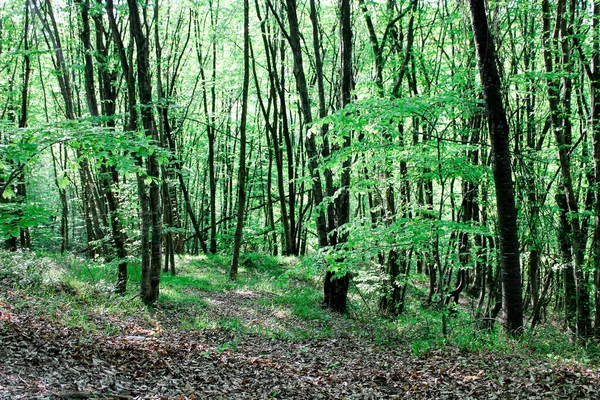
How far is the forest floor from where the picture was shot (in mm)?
4504

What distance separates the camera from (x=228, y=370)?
223 inches

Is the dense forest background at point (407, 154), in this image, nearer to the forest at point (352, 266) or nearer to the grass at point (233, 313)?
the forest at point (352, 266)

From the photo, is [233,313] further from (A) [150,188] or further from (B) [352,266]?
(B) [352,266]

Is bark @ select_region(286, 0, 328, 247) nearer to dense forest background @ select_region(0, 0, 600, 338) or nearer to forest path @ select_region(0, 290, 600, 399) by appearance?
dense forest background @ select_region(0, 0, 600, 338)

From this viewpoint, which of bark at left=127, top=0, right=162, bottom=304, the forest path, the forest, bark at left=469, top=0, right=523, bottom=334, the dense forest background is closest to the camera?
the forest path

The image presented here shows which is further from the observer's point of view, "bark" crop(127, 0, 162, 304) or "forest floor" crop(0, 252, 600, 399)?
"bark" crop(127, 0, 162, 304)

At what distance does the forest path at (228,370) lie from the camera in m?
4.43

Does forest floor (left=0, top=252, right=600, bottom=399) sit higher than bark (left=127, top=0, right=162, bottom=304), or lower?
lower

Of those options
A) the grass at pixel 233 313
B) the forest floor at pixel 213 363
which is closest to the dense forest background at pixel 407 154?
the grass at pixel 233 313

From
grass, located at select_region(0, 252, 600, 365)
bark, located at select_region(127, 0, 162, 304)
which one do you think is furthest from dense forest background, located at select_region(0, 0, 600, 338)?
grass, located at select_region(0, 252, 600, 365)

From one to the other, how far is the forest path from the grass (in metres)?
0.39

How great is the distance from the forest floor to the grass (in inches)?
2.3

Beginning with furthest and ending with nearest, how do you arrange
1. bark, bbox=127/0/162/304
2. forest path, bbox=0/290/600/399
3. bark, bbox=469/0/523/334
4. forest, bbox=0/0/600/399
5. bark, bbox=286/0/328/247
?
1. bark, bbox=286/0/328/247
2. bark, bbox=127/0/162/304
3. bark, bbox=469/0/523/334
4. forest, bbox=0/0/600/399
5. forest path, bbox=0/290/600/399

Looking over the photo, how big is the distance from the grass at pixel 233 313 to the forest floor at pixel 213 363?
6 centimetres
